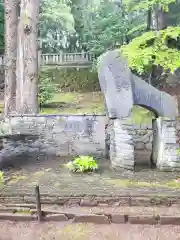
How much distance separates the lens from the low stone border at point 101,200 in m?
6.04

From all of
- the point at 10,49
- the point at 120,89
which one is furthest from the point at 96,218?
the point at 10,49

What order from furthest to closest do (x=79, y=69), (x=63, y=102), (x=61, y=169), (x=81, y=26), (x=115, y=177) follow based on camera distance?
(x=81, y=26) < (x=79, y=69) < (x=63, y=102) < (x=61, y=169) < (x=115, y=177)

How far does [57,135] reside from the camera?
368 inches

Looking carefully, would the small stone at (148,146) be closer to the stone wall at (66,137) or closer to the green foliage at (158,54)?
the stone wall at (66,137)

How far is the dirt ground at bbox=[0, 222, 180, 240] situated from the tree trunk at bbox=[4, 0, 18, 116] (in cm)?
578

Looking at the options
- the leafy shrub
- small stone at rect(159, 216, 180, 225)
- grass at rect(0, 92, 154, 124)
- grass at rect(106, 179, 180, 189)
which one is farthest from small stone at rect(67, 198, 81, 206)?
grass at rect(0, 92, 154, 124)

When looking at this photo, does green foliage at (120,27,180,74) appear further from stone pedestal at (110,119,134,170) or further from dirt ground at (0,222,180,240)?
dirt ground at (0,222,180,240)

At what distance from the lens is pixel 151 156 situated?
8922 mm

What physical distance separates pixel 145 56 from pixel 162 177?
2.69m

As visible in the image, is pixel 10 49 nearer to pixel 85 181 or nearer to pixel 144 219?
pixel 85 181

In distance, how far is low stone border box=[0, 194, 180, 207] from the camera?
19.8 ft

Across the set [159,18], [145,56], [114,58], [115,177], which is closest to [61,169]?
[115,177]

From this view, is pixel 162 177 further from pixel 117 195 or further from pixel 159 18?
pixel 159 18

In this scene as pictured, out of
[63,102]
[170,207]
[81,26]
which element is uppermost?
[81,26]
